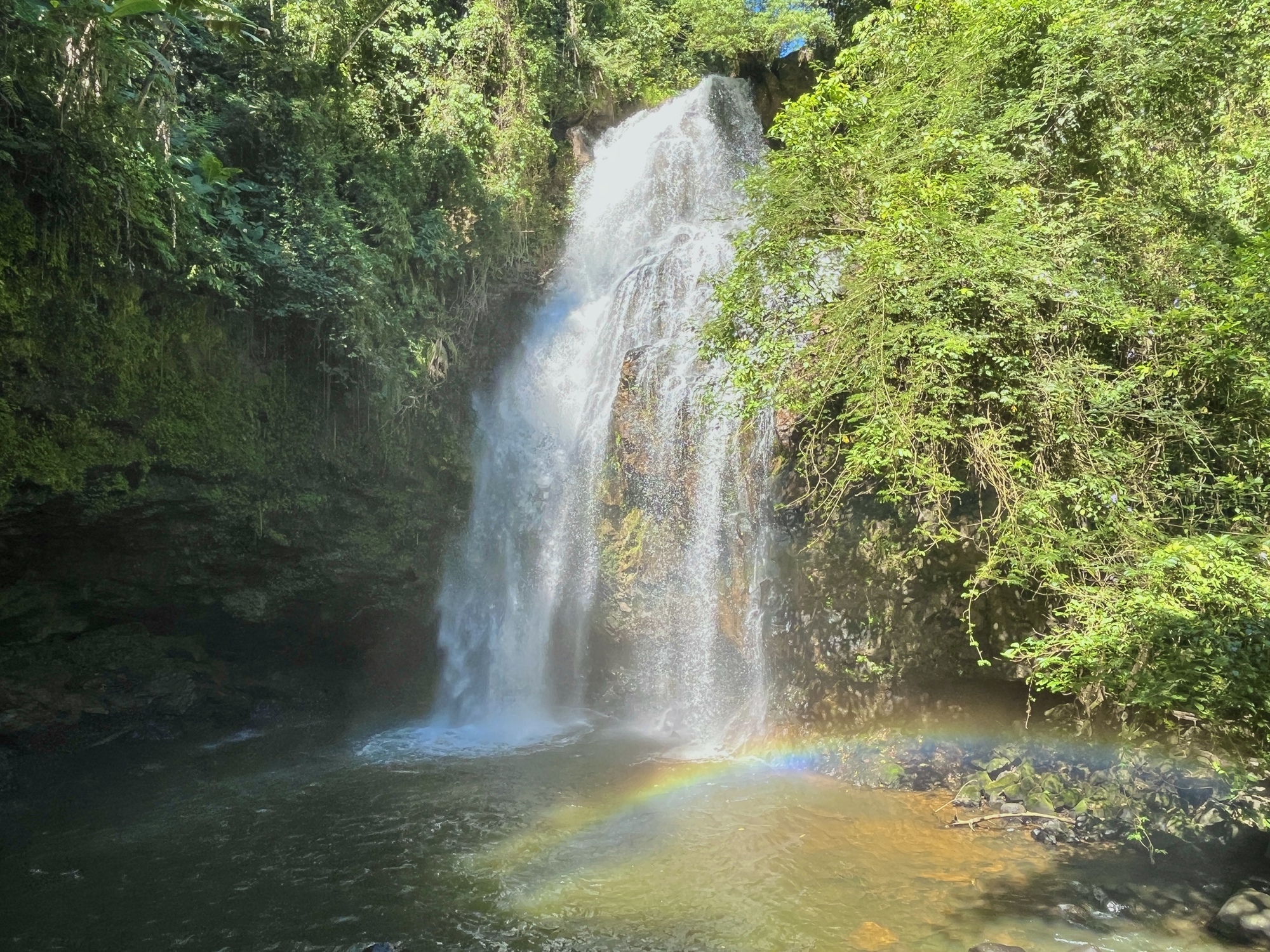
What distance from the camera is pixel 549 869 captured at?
6160 mm

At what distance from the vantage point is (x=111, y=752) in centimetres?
954

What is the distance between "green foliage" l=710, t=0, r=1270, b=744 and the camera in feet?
15.7

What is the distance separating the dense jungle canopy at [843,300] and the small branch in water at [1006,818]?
3.23 feet

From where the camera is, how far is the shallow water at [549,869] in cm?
510

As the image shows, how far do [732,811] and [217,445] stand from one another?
6476 mm

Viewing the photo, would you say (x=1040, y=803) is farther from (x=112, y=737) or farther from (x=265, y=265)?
(x=112, y=737)

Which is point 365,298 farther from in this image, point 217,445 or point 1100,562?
point 1100,562

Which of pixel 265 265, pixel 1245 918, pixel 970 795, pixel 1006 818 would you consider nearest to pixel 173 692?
pixel 265 265

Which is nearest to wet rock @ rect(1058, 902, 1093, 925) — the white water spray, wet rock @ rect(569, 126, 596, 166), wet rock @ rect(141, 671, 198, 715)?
the white water spray

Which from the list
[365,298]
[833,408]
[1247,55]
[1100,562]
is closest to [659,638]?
[833,408]

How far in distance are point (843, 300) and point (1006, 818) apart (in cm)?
465

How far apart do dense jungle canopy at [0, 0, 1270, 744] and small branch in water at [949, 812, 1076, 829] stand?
3.23ft

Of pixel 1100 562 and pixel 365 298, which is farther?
pixel 365 298

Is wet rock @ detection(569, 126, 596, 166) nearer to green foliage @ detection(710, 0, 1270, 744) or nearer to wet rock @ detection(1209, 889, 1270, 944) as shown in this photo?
green foliage @ detection(710, 0, 1270, 744)
